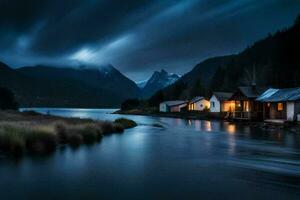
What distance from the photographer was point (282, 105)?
50.3m

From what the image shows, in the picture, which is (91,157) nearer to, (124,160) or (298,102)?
(124,160)

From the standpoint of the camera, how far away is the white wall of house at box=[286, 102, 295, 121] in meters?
46.6

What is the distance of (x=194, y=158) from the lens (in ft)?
65.6

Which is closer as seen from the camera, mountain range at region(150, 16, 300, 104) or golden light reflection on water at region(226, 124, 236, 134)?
golden light reflection on water at region(226, 124, 236, 134)

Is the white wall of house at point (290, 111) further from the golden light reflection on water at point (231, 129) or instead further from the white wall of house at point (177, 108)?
the white wall of house at point (177, 108)

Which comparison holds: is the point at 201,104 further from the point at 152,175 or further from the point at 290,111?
the point at 152,175

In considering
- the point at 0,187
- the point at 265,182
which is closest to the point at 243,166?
the point at 265,182

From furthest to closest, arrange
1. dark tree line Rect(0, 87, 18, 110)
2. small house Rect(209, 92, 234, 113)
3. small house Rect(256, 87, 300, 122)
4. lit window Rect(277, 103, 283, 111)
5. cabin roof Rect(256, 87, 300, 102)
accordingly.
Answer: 1. dark tree line Rect(0, 87, 18, 110)
2. small house Rect(209, 92, 234, 113)
3. lit window Rect(277, 103, 283, 111)
4. cabin roof Rect(256, 87, 300, 102)
5. small house Rect(256, 87, 300, 122)

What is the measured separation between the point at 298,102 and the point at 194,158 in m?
32.7

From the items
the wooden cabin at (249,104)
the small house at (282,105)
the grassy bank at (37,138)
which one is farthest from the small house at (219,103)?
the grassy bank at (37,138)

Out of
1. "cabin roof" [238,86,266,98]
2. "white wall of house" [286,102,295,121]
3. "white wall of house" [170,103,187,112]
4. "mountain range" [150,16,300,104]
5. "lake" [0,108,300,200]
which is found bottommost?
"lake" [0,108,300,200]

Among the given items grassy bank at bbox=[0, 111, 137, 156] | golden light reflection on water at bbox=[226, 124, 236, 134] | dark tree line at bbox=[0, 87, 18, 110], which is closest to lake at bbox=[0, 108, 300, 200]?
grassy bank at bbox=[0, 111, 137, 156]

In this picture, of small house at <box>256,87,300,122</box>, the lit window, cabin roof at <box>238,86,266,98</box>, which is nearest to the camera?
small house at <box>256,87,300,122</box>

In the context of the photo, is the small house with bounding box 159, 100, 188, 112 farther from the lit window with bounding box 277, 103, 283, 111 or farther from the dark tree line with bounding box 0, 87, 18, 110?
the lit window with bounding box 277, 103, 283, 111
